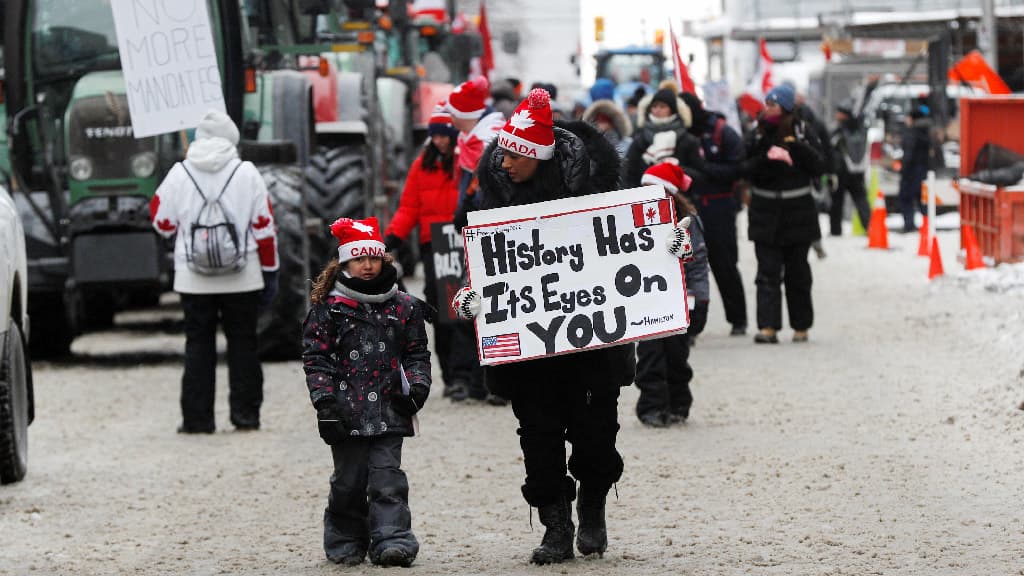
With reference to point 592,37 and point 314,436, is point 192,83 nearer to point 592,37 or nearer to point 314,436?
point 314,436

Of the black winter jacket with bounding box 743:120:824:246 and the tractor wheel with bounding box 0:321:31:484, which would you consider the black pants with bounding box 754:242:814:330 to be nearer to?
the black winter jacket with bounding box 743:120:824:246

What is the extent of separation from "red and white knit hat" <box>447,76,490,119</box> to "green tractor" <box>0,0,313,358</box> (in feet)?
9.38

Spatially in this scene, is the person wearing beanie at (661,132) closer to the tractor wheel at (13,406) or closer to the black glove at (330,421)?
the tractor wheel at (13,406)

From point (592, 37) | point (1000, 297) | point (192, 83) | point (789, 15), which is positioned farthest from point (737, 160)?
point (789, 15)

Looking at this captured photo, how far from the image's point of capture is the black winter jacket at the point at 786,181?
15.1 m

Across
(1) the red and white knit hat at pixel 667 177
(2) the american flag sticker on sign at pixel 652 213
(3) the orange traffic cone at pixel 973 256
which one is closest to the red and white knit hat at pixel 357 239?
(2) the american flag sticker on sign at pixel 652 213

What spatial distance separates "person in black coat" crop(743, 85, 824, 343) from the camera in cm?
1509

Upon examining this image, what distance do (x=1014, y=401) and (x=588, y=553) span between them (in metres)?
4.51

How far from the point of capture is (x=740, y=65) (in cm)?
6956

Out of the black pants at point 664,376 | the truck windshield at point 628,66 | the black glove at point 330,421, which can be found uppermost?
the black glove at point 330,421

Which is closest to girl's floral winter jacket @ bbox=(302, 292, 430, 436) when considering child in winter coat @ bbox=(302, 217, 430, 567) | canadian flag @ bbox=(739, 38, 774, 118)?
child in winter coat @ bbox=(302, 217, 430, 567)

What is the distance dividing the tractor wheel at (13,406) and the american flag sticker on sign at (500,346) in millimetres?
3118

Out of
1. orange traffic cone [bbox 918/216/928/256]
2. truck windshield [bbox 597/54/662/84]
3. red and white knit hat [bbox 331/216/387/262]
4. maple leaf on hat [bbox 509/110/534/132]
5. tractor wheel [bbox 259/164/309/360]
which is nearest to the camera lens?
maple leaf on hat [bbox 509/110/534/132]

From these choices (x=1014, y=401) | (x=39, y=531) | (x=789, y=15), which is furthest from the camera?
(x=789, y=15)
